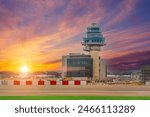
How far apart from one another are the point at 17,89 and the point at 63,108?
4.80m

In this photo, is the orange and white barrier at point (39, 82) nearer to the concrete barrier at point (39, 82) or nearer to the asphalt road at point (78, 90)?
the concrete barrier at point (39, 82)

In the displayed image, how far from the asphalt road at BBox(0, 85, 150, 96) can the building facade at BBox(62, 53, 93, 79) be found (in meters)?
0.59

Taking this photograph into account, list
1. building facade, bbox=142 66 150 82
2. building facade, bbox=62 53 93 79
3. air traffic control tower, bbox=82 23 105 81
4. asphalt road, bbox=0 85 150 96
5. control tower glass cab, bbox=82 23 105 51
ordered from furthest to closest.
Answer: building facade, bbox=142 66 150 82
building facade, bbox=62 53 93 79
air traffic control tower, bbox=82 23 105 81
control tower glass cab, bbox=82 23 105 51
asphalt road, bbox=0 85 150 96

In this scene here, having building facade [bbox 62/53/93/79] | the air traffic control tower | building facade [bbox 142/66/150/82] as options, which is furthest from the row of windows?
building facade [bbox 142/66/150/82]

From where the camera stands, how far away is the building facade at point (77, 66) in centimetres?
2750

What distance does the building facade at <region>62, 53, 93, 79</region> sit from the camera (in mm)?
27500

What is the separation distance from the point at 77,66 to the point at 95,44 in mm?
1272

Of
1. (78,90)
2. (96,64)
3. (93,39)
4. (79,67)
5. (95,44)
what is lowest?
(78,90)

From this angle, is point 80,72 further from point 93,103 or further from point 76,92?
point 93,103

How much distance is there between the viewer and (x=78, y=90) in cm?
2739

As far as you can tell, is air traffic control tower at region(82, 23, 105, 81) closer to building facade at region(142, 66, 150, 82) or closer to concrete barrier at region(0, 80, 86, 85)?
concrete barrier at region(0, 80, 86, 85)

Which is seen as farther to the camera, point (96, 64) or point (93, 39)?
point (96, 64)

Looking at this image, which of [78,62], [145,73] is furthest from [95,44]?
[145,73]

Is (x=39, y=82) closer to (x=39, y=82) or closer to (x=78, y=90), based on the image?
(x=39, y=82)
